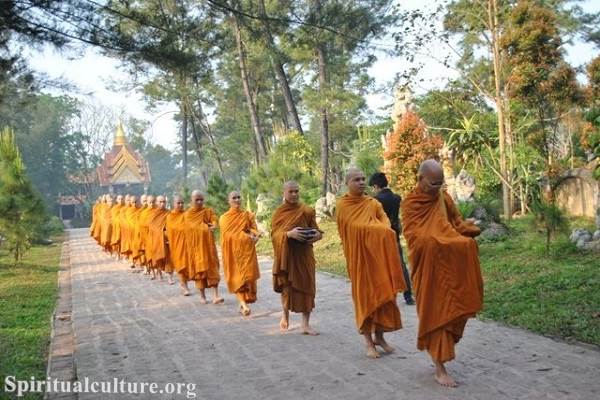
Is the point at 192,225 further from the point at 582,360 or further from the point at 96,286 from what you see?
the point at 582,360

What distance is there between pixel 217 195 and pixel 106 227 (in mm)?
5332

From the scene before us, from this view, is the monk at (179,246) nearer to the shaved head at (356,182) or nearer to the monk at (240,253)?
the monk at (240,253)

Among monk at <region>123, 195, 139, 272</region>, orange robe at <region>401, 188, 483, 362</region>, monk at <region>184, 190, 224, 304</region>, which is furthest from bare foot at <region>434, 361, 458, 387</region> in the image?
monk at <region>123, 195, 139, 272</region>

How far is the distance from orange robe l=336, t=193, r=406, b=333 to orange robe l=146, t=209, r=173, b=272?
6586mm

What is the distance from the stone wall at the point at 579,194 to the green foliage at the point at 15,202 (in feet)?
44.9

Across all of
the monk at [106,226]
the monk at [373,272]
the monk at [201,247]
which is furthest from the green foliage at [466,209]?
the monk at [106,226]

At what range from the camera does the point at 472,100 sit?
2430cm

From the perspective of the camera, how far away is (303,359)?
18.5 ft

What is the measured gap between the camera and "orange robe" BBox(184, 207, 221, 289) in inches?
366

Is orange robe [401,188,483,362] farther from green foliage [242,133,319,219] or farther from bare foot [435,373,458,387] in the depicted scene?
green foliage [242,133,319,219]

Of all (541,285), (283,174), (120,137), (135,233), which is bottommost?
(541,285)

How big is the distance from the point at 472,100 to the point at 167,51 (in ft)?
A: 63.4

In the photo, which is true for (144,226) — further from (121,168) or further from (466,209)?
(121,168)

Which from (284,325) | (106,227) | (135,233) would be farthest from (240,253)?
(106,227)
